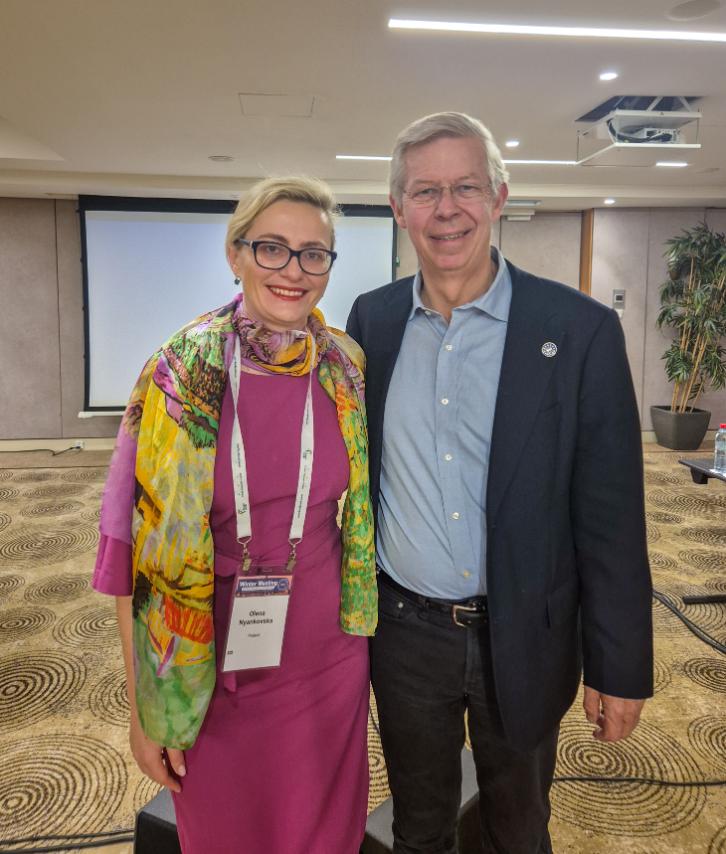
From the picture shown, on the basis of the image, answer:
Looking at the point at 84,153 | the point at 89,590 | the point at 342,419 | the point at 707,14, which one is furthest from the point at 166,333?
the point at 342,419

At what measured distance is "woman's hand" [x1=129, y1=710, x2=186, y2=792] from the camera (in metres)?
1.30

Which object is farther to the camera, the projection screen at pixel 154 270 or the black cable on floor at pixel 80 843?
the projection screen at pixel 154 270

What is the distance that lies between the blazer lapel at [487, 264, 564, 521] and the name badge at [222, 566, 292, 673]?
0.46 meters

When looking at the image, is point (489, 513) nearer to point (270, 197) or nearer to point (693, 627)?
point (270, 197)

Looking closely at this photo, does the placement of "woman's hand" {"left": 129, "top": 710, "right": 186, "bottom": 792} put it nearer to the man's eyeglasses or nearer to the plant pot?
the man's eyeglasses

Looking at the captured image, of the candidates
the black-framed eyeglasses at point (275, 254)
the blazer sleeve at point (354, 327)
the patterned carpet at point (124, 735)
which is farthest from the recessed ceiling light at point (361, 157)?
the black-framed eyeglasses at point (275, 254)

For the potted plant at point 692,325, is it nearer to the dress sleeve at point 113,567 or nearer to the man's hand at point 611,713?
the man's hand at point 611,713

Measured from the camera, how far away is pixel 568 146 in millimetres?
5387

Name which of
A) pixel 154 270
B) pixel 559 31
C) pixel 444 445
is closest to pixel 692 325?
pixel 559 31

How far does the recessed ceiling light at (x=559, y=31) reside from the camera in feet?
9.93

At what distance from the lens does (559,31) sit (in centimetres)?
310

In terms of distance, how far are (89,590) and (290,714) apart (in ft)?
9.90

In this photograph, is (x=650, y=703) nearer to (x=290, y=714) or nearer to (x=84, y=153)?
(x=290, y=714)

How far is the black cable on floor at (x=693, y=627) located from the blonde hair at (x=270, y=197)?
3.15 metres
